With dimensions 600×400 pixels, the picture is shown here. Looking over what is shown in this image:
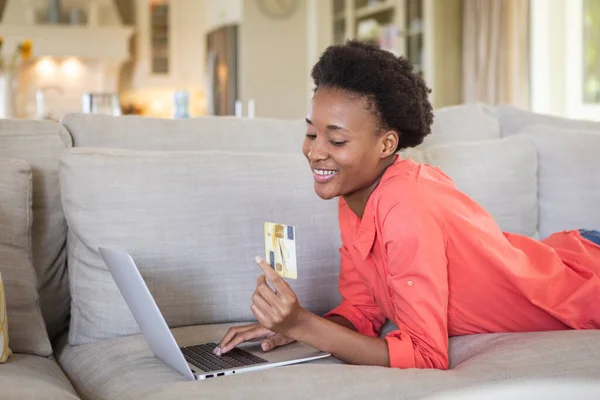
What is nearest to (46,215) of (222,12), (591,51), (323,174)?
(323,174)

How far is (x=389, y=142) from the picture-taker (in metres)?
1.54

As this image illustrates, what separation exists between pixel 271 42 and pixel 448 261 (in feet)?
20.1

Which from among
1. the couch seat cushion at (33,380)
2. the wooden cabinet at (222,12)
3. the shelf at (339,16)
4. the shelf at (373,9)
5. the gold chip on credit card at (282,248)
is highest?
the wooden cabinet at (222,12)

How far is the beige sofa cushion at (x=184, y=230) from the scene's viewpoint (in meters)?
1.72

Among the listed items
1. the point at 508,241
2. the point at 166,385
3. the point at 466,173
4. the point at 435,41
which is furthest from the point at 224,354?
the point at 435,41

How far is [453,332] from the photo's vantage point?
1.60 metres

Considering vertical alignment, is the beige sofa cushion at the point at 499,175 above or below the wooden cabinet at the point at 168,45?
below

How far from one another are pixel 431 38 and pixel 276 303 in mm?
4367

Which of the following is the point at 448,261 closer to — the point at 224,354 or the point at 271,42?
the point at 224,354

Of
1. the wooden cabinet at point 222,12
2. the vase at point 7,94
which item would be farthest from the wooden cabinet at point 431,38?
the vase at point 7,94

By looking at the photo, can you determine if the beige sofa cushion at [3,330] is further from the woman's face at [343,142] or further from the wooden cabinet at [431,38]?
the wooden cabinet at [431,38]

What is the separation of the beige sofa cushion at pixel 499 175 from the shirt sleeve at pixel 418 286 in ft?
2.12

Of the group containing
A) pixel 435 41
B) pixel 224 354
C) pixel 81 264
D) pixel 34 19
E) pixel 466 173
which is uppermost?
pixel 34 19

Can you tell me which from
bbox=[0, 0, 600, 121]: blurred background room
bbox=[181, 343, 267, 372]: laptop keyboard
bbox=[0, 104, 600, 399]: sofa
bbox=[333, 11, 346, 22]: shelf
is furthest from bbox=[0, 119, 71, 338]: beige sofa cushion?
bbox=[333, 11, 346, 22]: shelf
